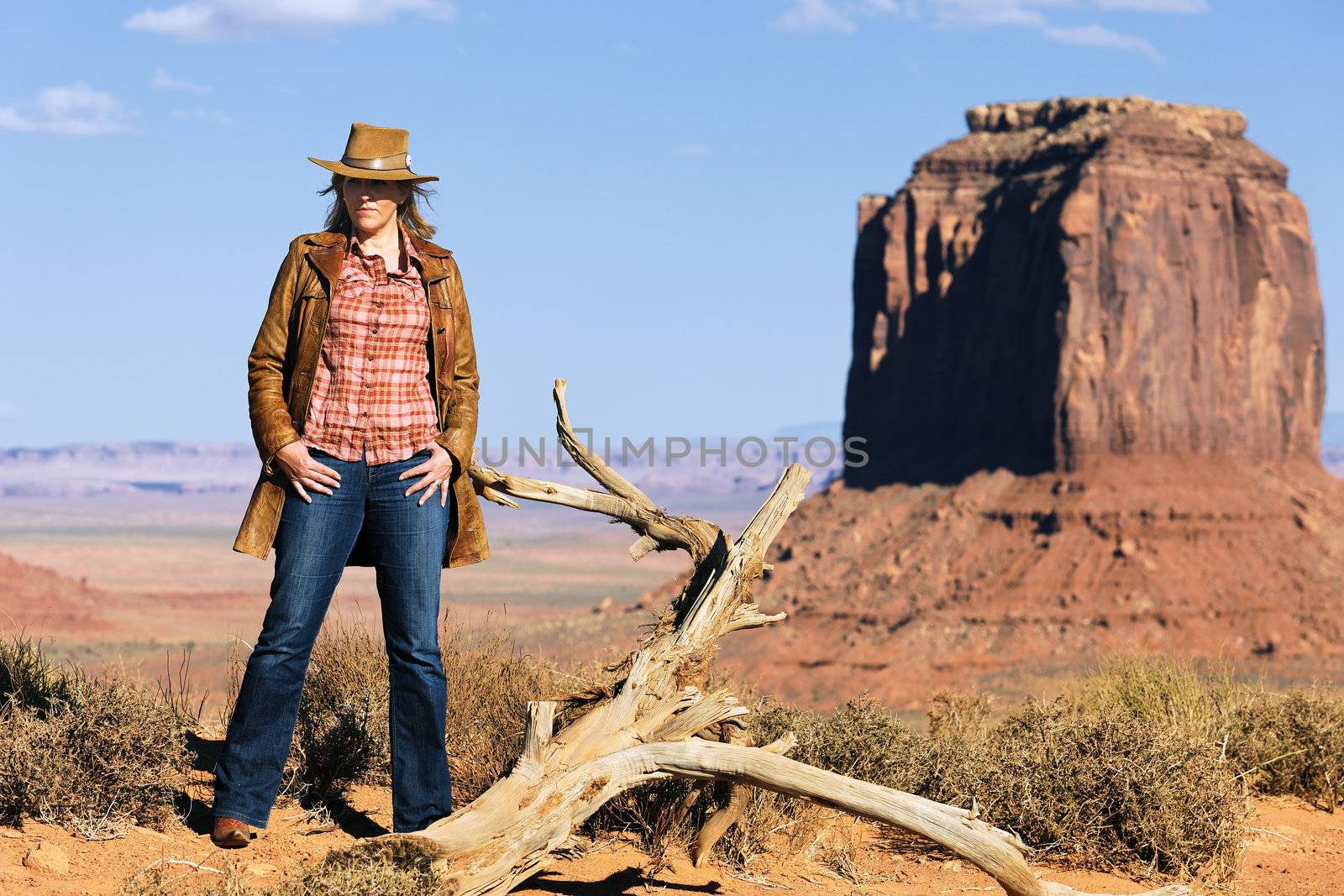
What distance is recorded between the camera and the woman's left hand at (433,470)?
478 cm

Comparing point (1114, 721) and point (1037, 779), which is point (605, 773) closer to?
point (1037, 779)

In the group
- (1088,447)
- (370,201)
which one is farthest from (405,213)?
(1088,447)

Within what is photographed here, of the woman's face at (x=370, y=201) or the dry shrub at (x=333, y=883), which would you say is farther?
the woman's face at (x=370, y=201)

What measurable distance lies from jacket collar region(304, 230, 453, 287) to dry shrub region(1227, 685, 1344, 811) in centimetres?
520

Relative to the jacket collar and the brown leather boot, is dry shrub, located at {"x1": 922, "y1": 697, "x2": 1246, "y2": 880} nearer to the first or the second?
the brown leather boot

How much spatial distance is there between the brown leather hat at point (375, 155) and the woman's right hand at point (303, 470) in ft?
2.97

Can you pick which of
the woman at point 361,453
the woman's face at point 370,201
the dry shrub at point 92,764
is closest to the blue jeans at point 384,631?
the woman at point 361,453

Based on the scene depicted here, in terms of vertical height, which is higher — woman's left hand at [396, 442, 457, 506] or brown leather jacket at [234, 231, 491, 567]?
brown leather jacket at [234, 231, 491, 567]

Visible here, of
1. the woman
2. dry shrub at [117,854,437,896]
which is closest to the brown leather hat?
the woman

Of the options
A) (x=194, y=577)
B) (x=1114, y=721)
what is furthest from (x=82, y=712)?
(x=194, y=577)

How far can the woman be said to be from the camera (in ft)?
15.6

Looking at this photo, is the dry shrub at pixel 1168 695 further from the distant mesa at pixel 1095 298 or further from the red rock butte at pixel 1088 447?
the distant mesa at pixel 1095 298

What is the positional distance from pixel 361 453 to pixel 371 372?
0.26 m

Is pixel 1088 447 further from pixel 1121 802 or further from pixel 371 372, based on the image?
pixel 371 372
